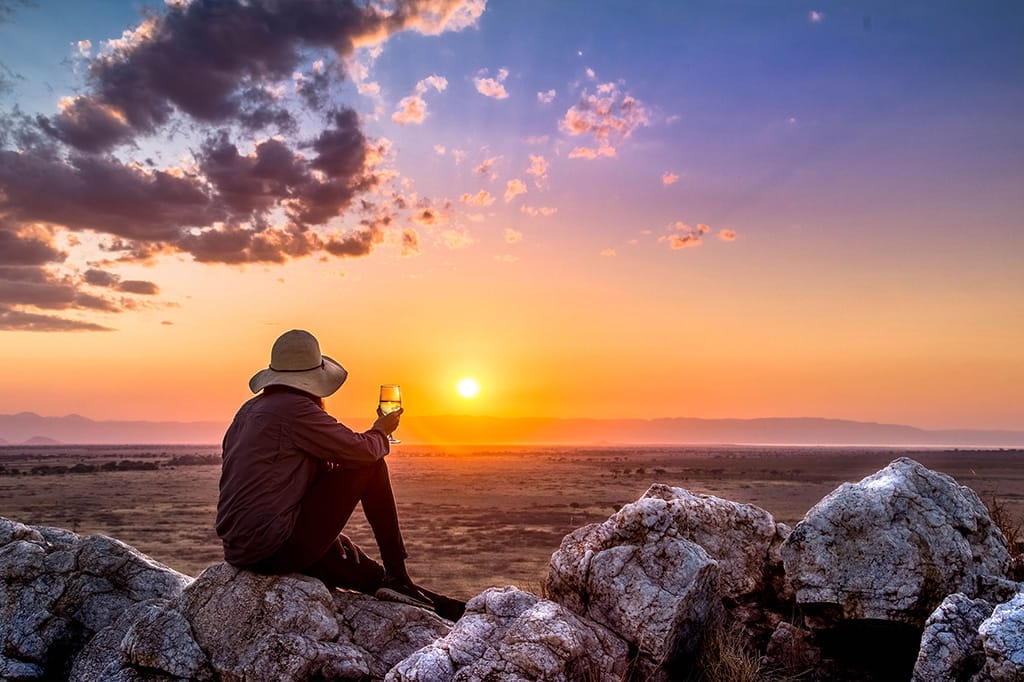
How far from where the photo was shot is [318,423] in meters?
6.10

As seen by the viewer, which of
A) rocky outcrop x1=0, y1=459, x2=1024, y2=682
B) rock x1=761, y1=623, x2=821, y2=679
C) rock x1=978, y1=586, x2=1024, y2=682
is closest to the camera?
rock x1=978, y1=586, x2=1024, y2=682

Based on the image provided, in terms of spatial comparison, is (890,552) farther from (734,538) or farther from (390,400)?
(390,400)

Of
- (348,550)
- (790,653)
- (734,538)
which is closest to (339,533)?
(348,550)

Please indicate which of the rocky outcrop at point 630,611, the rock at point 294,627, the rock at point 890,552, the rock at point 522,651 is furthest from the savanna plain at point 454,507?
the rock at point 522,651

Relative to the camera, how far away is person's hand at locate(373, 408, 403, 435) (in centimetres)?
641

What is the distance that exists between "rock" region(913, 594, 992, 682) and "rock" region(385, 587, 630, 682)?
79.1 inches

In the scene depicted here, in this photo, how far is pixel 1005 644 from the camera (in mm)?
4457

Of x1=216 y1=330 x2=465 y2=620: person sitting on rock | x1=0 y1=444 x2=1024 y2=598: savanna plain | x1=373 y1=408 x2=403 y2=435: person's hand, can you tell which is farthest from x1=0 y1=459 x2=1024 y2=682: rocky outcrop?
x1=0 y1=444 x2=1024 y2=598: savanna plain

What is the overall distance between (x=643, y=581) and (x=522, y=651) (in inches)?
51.6

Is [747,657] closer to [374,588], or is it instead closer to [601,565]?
[601,565]

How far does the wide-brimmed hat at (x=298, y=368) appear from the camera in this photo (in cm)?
655

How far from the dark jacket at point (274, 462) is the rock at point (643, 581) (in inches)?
76.7

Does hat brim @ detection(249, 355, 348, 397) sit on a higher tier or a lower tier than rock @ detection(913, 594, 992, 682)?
higher

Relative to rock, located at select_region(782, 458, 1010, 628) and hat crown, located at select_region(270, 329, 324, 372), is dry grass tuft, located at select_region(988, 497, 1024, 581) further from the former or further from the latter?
hat crown, located at select_region(270, 329, 324, 372)
